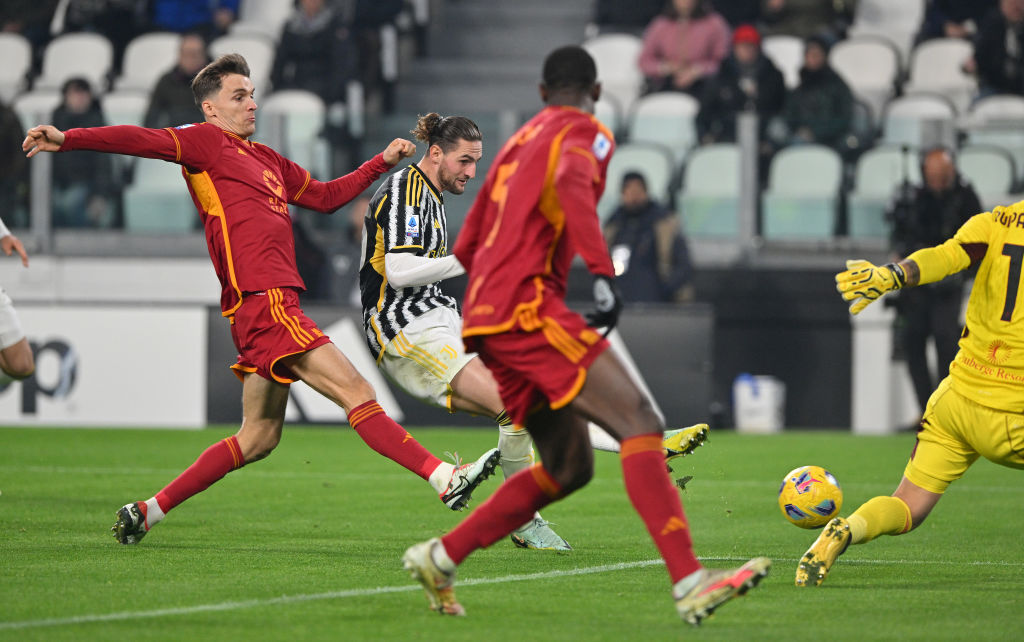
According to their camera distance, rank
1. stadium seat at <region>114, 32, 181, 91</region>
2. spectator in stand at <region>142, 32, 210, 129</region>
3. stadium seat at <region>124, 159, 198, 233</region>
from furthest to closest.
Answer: stadium seat at <region>114, 32, 181, 91</region> → spectator in stand at <region>142, 32, 210, 129</region> → stadium seat at <region>124, 159, 198, 233</region>

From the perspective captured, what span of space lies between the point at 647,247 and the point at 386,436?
872 cm

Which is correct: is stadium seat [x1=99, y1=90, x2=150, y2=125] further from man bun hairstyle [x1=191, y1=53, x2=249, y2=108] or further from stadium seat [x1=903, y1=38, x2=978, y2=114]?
man bun hairstyle [x1=191, y1=53, x2=249, y2=108]

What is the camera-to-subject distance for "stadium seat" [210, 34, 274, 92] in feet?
64.9

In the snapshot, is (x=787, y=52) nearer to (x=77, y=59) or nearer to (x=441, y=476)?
(x=77, y=59)

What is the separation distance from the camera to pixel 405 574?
647 centimetres

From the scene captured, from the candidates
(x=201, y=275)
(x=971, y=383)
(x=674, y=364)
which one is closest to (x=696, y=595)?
(x=971, y=383)

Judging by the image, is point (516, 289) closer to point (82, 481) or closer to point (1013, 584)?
point (1013, 584)

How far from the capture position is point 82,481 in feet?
34.3

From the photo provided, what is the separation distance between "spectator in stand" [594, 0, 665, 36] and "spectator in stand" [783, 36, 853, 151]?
3699mm

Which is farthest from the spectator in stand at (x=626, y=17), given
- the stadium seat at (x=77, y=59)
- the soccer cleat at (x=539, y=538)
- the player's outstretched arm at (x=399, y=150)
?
the soccer cleat at (x=539, y=538)

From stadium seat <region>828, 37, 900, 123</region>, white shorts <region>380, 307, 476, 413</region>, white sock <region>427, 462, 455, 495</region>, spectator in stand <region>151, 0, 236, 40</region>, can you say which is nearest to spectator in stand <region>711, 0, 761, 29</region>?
stadium seat <region>828, 37, 900, 123</region>

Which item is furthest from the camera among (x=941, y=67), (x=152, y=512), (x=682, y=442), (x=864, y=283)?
(x=941, y=67)

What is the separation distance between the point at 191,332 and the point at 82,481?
5.12m

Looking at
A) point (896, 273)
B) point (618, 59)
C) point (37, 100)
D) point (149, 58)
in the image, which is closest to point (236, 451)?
point (896, 273)
